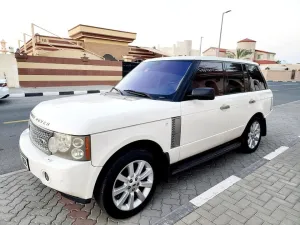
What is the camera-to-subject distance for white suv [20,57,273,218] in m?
2.07

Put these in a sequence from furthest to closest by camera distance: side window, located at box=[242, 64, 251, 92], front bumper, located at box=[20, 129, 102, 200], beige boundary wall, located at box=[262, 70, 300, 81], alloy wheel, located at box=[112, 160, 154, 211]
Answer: beige boundary wall, located at box=[262, 70, 300, 81], side window, located at box=[242, 64, 251, 92], alloy wheel, located at box=[112, 160, 154, 211], front bumper, located at box=[20, 129, 102, 200]

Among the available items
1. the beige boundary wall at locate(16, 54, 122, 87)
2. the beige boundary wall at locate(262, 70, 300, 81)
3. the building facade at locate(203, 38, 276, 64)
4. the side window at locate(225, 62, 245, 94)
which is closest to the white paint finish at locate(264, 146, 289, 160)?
the side window at locate(225, 62, 245, 94)

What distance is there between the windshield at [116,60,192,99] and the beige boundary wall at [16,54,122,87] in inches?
518

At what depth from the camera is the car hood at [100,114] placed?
2057 millimetres

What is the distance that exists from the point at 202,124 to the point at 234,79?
1270mm

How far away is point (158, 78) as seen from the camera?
10.5ft

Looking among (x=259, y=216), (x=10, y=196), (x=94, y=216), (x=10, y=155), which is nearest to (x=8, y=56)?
(x=10, y=155)

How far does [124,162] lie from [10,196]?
171 centimetres

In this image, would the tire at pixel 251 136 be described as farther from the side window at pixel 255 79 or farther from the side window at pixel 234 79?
the side window at pixel 234 79

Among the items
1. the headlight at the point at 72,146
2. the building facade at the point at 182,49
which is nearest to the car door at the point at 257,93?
the headlight at the point at 72,146

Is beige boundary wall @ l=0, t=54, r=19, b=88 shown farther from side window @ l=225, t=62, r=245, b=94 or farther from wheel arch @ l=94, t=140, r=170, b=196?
wheel arch @ l=94, t=140, r=170, b=196

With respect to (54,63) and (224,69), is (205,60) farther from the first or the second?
(54,63)

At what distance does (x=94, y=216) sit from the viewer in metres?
2.49

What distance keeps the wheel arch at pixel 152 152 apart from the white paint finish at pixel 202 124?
0.31m
